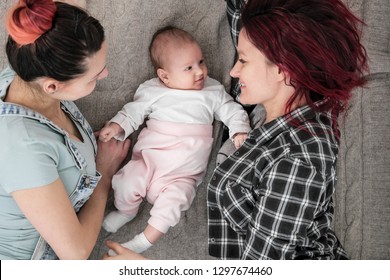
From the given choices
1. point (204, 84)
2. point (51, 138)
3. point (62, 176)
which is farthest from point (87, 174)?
point (204, 84)

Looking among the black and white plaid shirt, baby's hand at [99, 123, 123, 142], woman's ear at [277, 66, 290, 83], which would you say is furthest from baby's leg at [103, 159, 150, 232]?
woman's ear at [277, 66, 290, 83]

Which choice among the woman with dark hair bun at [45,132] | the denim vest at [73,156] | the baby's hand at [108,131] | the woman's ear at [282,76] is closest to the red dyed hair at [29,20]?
the woman with dark hair bun at [45,132]

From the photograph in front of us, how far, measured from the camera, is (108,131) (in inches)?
54.6

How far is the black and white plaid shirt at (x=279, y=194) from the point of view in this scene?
3.73 feet

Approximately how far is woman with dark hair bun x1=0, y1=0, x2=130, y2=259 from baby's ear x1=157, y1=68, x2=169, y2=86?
29cm

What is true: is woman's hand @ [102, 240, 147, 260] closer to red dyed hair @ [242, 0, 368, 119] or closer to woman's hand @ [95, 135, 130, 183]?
woman's hand @ [95, 135, 130, 183]

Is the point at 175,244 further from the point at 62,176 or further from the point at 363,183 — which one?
the point at 363,183

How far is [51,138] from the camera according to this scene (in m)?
1.08

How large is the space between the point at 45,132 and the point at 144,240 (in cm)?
46

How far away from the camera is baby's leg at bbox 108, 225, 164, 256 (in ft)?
4.41

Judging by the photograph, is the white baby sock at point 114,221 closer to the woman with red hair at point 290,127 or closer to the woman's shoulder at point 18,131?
the woman with red hair at point 290,127

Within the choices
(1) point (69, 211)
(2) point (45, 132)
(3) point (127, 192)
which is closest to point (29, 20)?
(2) point (45, 132)

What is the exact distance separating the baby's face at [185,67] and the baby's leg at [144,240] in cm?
45
